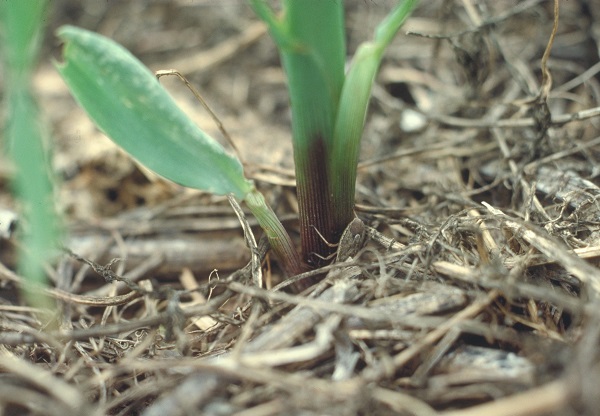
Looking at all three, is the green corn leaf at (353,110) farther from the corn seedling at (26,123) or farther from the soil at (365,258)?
the corn seedling at (26,123)

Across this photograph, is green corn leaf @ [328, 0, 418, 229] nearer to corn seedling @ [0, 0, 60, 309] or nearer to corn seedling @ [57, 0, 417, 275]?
corn seedling @ [57, 0, 417, 275]

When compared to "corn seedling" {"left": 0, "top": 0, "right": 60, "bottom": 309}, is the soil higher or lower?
lower

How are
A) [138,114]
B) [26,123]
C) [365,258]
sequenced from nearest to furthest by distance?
1. [26,123]
2. [138,114]
3. [365,258]

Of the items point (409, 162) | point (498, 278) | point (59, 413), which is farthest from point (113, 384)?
point (409, 162)

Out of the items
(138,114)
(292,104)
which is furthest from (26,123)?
(292,104)

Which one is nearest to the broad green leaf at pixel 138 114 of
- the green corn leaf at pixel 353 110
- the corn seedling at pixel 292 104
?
the corn seedling at pixel 292 104

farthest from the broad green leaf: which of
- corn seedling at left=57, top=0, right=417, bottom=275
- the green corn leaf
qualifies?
the green corn leaf

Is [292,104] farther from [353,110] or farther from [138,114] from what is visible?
[138,114]
